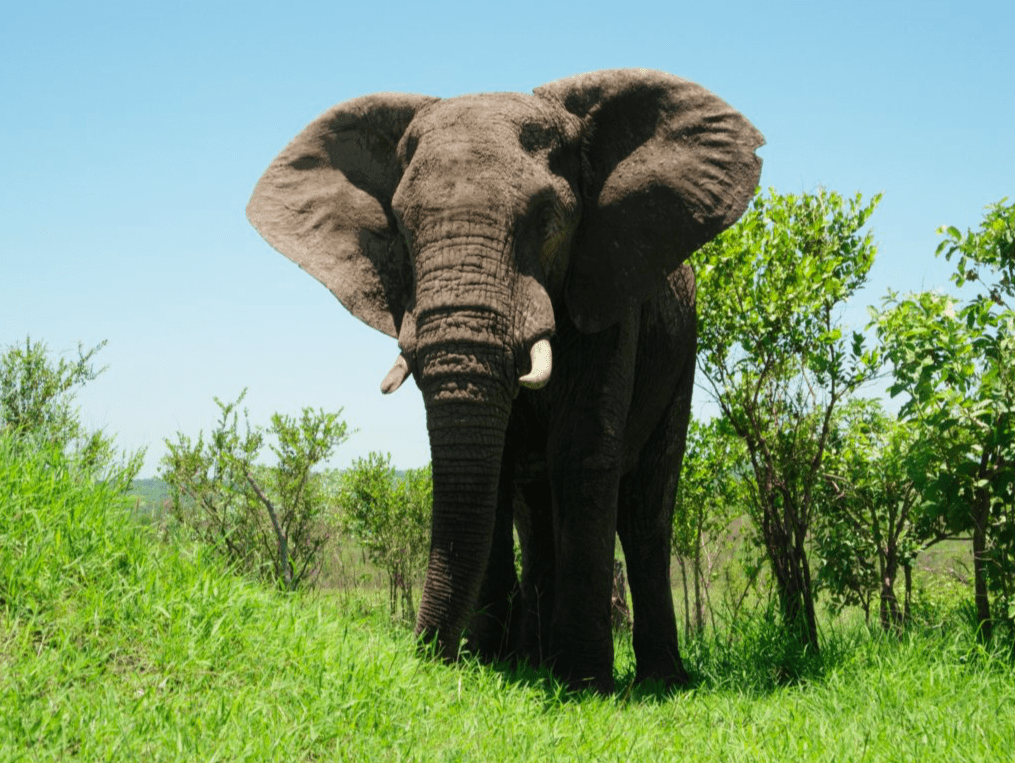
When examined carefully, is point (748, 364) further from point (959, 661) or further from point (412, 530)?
point (412, 530)

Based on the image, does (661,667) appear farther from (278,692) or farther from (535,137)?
(535,137)

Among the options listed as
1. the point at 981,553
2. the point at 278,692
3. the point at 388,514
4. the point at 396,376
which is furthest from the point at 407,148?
the point at 388,514

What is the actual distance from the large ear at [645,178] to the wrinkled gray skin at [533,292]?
0.01 metres

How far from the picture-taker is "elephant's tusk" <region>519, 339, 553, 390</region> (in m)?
5.58

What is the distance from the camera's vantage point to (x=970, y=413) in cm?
709

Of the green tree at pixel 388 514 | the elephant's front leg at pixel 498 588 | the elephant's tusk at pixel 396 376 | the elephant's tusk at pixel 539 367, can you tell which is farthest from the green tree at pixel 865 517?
the green tree at pixel 388 514

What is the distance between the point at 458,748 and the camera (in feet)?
14.9

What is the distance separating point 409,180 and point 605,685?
3.44m

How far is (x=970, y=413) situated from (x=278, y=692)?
5.16 metres

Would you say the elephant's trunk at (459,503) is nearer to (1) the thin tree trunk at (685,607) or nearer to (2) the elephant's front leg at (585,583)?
(2) the elephant's front leg at (585,583)

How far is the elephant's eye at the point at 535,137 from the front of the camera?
20.5 ft

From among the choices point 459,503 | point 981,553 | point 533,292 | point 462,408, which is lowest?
point 981,553

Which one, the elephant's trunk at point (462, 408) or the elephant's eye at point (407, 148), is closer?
the elephant's trunk at point (462, 408)

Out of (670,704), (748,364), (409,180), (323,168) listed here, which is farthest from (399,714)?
(748,364)
